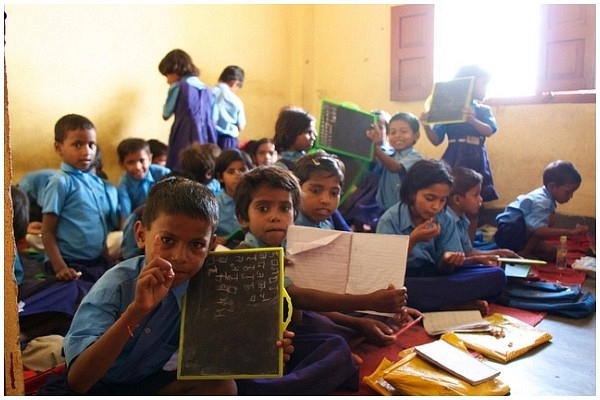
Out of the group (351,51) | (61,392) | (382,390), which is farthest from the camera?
(351,51)

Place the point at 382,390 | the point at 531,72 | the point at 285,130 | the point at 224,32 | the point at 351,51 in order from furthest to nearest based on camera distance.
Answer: the point at 351,51 < the point at 224,32 < the point at 531,72 < the point at 285,130 < the point at 382,390

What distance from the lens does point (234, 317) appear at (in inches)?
55.3

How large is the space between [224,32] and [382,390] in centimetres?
496

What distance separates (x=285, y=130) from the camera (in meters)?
3.56

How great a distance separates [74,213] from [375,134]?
2008 mm

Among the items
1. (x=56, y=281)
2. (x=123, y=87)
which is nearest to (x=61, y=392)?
(x=56, y=281)

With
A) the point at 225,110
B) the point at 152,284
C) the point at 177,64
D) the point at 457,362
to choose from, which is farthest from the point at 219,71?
the point at 152,284

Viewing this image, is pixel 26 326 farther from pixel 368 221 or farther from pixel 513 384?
pixel 368 221

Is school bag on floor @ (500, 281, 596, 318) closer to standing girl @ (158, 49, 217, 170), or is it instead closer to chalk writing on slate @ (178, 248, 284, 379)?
chalk writing on slate @ (178, 248, 284, 379)

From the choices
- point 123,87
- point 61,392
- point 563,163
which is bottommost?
point 61,392

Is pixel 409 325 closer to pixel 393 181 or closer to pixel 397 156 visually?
pixel 393 181

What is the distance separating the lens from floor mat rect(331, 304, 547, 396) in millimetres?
1855

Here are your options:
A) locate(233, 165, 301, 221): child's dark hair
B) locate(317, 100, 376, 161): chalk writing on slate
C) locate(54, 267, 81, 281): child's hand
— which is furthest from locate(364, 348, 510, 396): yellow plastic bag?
locate(317, 100, 376, 161): chalk writing on slate

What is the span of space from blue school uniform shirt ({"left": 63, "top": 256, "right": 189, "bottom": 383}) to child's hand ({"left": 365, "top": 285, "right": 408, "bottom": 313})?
0.70 m
